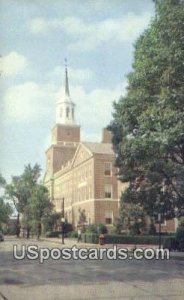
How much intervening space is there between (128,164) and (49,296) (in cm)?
806

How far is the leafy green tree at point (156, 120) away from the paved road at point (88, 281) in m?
3.56

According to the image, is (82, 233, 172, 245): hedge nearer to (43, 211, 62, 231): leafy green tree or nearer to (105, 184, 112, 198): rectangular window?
(105, 184, 112, 198): rectangular window

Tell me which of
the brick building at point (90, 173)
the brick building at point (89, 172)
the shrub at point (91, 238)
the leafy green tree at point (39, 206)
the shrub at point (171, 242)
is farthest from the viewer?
the leafy green tree at point (39, 206)

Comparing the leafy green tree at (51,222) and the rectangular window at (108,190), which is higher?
the rectangular window at (108,190)

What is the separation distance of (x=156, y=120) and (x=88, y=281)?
599cm

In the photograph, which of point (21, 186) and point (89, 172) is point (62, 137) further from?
point (21, 186)

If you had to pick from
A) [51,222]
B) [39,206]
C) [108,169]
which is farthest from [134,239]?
[39,206]

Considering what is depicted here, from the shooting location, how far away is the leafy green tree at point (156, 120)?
11.9 m

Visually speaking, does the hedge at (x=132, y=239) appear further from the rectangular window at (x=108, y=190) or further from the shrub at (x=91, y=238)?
the rectangular window at (x=108, y=190)

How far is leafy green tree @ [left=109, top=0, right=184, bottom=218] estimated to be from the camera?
39.1ft

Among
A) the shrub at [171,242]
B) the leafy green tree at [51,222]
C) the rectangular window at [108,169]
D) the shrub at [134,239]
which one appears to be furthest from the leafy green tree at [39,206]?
Answer: the shrub at [171,242]

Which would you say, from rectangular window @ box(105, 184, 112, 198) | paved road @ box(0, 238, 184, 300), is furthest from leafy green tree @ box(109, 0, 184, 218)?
rectangular window @ box(105, 184, 112, 198)

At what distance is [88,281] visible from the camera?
7.45 metres

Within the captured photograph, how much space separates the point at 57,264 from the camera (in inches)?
386
